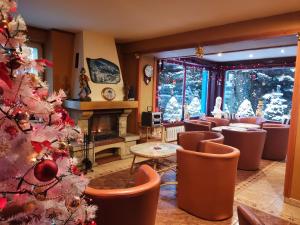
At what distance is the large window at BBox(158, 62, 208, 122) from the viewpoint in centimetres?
639

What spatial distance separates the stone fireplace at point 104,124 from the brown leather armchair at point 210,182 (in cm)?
213

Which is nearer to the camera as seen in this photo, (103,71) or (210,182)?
(210,182)

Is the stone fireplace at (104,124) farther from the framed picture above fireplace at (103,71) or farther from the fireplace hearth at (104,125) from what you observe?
the framed picture above fireplace at (103,71)

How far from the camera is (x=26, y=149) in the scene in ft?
2.91

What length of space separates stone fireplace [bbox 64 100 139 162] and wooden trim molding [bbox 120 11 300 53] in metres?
1.29

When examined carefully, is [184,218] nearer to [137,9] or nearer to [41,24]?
[137,9]

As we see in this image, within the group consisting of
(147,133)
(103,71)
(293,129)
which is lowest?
(147,133)

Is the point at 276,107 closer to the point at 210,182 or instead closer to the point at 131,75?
the point at 131,75

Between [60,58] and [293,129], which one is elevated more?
[60,58]

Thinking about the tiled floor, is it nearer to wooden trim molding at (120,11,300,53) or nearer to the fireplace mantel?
the fireplace mantel

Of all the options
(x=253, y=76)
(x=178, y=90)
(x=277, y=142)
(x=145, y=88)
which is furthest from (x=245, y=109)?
(x=145, y=88)

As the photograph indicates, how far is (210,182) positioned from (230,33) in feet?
7.30

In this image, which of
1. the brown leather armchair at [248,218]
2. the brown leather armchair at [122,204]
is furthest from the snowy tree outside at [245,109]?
the brown leather armchair at [248,218]

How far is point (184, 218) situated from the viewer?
8.56 feet
